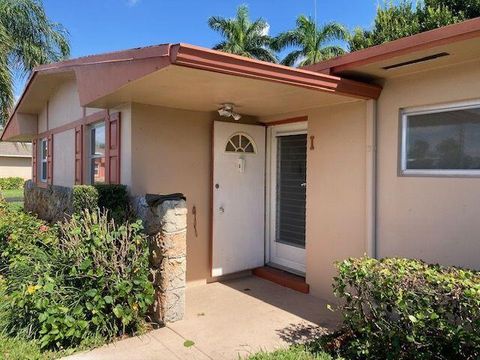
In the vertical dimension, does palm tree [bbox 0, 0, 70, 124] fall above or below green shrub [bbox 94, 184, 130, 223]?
above

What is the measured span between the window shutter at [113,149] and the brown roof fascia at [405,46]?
2.86 m

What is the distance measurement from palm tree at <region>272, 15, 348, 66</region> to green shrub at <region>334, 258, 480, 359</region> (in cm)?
2345

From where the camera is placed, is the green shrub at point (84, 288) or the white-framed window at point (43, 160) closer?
the green shrub at point (84, 288)

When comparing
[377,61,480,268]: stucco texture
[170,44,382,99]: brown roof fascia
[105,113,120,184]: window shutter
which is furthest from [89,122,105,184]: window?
[377,61,480,268]: stucco texture

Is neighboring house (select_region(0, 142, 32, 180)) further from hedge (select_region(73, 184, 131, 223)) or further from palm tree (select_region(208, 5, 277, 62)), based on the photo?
hedge (select_region(73, 184, 131, 223))

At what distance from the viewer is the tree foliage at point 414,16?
14750mm

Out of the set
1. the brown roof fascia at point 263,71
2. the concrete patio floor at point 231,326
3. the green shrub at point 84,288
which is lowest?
the concrete patio floor at point 231,326

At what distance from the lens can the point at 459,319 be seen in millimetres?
2959

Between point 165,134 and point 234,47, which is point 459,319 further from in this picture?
point 234,47

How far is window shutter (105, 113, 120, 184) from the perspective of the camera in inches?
222

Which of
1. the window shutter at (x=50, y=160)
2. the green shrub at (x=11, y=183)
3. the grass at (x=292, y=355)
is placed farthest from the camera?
the green shrub at (x=11, y=183)

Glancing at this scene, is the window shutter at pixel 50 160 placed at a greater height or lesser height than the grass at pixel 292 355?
greater

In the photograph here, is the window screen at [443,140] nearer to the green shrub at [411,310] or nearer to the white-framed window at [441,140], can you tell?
the white-framed window at [441,140]

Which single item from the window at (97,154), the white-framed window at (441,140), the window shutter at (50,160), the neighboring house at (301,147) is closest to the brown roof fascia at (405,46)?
the neighboring house at (301,147)
